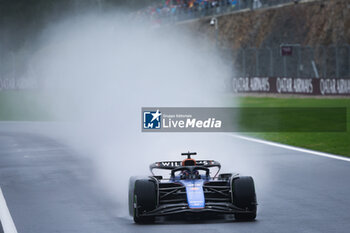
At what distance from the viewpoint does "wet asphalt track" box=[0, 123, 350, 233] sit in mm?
9383

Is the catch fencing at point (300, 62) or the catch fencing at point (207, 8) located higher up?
the catch fencing at point (207, 8)

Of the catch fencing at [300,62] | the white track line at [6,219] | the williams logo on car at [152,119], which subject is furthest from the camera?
the catch fencing at [300,62]

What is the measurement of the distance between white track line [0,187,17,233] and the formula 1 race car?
1.44 meters

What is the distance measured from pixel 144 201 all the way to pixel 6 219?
1.95m

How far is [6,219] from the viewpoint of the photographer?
10.3m

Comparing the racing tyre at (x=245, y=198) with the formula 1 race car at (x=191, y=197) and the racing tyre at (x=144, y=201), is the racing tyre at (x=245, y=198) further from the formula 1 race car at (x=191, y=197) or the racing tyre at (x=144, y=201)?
the racing tyre at (x=144, y=201)

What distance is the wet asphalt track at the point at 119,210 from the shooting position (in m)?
9.38

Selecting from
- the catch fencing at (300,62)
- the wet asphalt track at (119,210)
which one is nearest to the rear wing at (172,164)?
the wet asphalt track at (119,210)

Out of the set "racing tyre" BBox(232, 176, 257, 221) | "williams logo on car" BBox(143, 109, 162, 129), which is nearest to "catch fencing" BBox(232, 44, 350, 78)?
"williams logo on car" BBox(143, 109, 162, 129)

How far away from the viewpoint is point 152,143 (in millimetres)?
19875

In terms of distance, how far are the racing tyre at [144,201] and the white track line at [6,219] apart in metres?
1.43

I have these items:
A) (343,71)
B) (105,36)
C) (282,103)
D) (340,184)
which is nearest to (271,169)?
(340,184)

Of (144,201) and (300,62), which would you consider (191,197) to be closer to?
(144,201)

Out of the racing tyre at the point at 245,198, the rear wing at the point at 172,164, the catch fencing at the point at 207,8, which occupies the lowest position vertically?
the racing tyre at the point at 245,198
